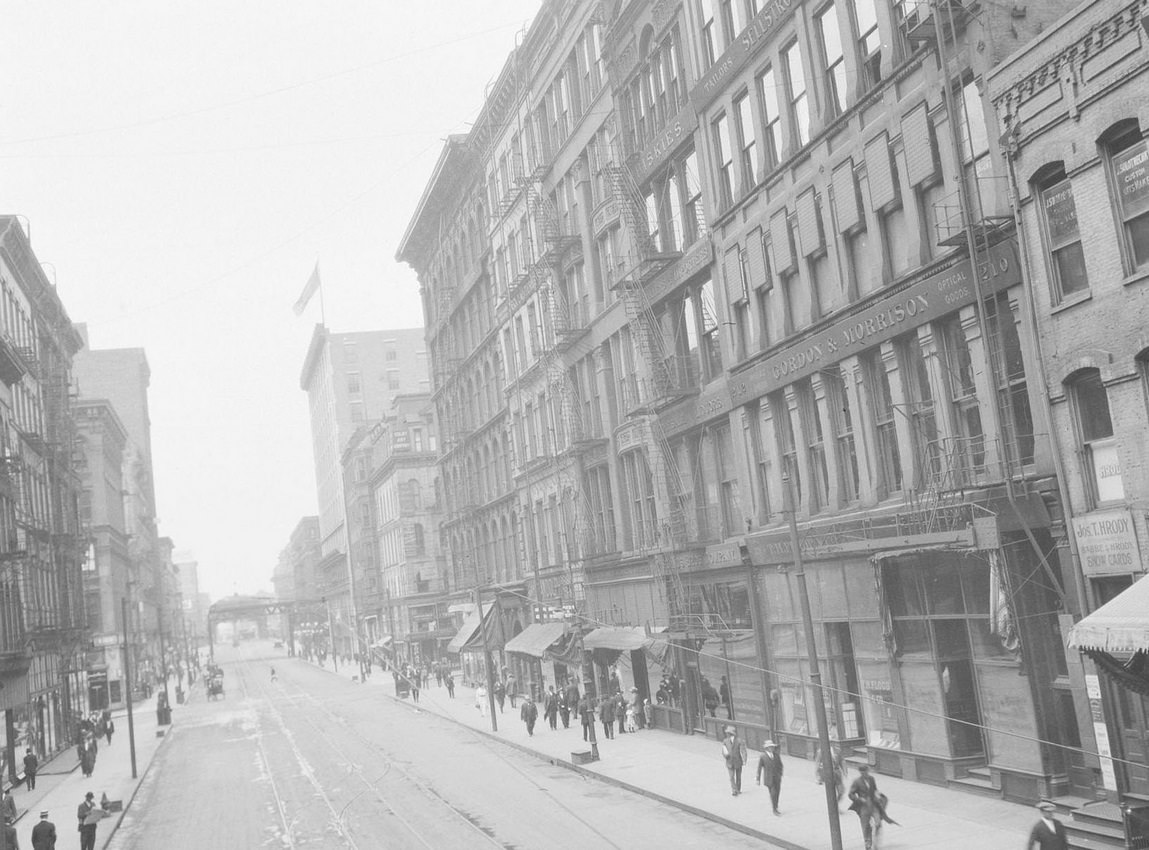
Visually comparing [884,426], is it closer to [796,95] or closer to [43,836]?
[796,95]

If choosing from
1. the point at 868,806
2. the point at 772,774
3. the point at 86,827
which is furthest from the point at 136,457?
the point at 868,806

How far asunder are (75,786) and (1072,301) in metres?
35.5

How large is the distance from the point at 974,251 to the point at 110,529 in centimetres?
7820

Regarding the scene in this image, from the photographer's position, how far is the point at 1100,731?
19.6 m

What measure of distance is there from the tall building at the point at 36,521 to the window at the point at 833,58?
99.0ft

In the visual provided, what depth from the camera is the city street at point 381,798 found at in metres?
24.5

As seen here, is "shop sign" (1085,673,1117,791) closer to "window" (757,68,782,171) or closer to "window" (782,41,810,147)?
"window" (782,41,810,147)

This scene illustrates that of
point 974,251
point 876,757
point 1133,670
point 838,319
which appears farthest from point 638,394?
point 1133,670

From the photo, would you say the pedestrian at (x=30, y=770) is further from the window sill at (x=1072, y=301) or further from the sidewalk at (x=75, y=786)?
the window sill at (x=1072, y=301)

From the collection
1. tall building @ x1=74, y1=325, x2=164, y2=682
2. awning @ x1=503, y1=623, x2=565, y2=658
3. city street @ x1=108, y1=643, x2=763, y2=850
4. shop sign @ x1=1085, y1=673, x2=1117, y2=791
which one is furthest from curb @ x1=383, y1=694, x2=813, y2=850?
tall building @ x1=74, y1=325, x2=164, y2=682

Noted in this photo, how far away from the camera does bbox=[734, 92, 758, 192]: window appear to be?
32469 mm

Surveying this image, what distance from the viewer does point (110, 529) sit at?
88000 millimetres

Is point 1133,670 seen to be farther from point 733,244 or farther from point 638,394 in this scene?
point 638,394

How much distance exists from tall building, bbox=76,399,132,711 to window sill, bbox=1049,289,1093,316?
2670 inches
